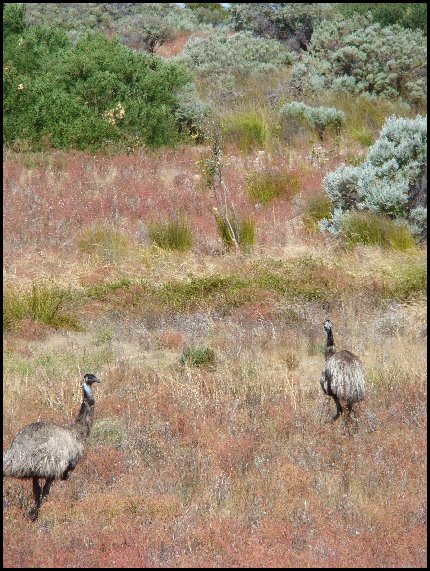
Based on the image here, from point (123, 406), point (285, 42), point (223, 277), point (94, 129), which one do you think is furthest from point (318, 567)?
point (285, 42)

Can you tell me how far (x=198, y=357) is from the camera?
406 inches

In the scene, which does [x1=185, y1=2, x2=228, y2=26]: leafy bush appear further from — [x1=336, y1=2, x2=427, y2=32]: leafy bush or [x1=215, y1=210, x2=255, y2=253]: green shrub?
[x1=215, y1=210, x2=255, y2=253]: green shrub

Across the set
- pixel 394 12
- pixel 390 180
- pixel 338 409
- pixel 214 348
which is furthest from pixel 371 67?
pixel 338 409

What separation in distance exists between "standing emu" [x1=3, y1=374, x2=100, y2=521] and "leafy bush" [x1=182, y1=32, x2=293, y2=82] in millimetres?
20149

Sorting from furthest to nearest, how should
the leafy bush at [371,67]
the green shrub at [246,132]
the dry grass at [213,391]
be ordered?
1. the leafy bush at [371,67]
2. the green shrub at [246,132]
3. the dry grass at [213,391]

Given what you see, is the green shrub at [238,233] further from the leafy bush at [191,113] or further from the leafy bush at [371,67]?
the leafy bush at [371,67]

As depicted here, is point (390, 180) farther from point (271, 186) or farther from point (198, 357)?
point (198, 357)

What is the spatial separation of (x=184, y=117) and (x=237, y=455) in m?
14.9

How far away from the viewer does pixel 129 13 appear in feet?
127

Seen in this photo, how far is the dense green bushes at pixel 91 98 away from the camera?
66.6 feet

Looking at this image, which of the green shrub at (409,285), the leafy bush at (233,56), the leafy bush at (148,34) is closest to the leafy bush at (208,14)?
the leafy bush at (148,34)

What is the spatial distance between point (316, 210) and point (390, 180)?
149 cm

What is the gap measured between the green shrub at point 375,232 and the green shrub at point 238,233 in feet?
5.29

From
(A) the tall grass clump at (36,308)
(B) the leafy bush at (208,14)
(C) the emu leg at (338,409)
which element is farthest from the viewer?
(B) the leafy bush at (208,14)
